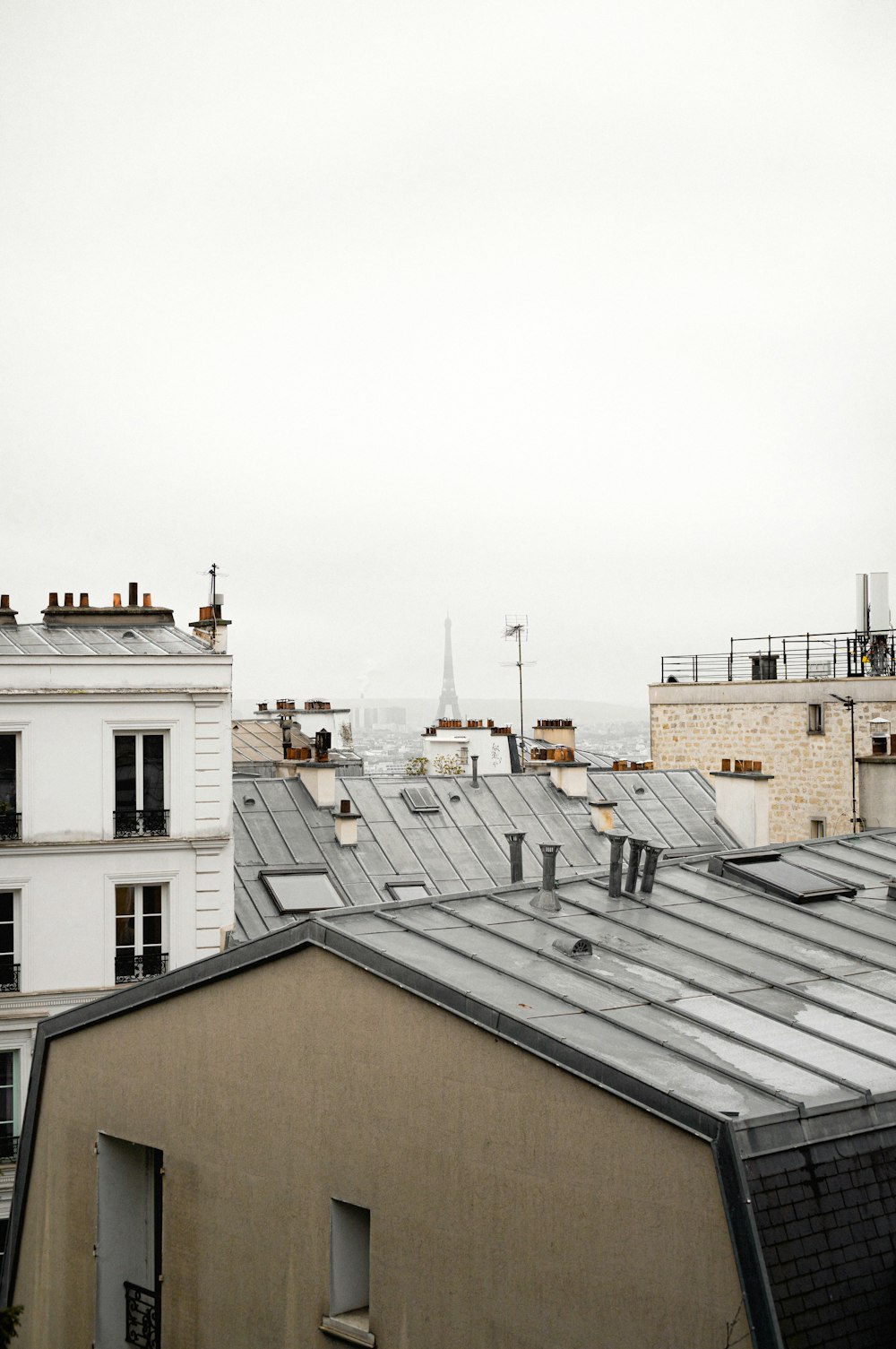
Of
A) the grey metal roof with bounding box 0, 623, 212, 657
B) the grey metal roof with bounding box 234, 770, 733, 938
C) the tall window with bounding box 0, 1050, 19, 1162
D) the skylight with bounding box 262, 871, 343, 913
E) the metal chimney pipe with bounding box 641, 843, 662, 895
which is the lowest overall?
the tall window with bounding box 0, 1050, 19, 1162

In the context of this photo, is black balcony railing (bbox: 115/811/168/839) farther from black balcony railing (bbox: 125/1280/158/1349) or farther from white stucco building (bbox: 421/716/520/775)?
white stucco building (bbox: 421/716/520/775)

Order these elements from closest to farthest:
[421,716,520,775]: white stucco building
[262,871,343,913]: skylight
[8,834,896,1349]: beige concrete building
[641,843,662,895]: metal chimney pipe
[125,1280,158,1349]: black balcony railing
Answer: [8,834,896,1349]: beige concrete building < [125,1280,158,1349]: black balcony railing < [641,843,662,895]: metal chimney pipe < [262,871,343,913]: skylight < [421,716,520,775]: white stucco building

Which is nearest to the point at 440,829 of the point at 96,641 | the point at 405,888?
the point at 405,888

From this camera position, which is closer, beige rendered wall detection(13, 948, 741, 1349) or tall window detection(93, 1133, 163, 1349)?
beige rendered wall detection(13, 948, 741, 1349)

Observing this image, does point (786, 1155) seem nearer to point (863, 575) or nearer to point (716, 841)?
point (716, 841)

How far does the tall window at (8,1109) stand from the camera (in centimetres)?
2273

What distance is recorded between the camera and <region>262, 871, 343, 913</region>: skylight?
2531 centimetres

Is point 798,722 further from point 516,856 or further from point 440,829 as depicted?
point 516,856

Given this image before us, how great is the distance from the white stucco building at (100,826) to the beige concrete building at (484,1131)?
410 inches

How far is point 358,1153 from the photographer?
30.5ft

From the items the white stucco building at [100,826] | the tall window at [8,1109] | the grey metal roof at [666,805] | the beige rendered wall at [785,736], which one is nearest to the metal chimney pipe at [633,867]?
the white stucco building at [100,826]

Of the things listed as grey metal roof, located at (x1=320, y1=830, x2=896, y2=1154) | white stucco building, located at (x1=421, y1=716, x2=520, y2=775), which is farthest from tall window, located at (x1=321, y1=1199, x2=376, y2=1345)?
white stucco building, located at (x1=421, y1=716, x2=520, y2=775)

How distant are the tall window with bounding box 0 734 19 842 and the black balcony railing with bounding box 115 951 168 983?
2.91m

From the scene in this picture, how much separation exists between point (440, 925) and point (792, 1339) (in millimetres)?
4660
